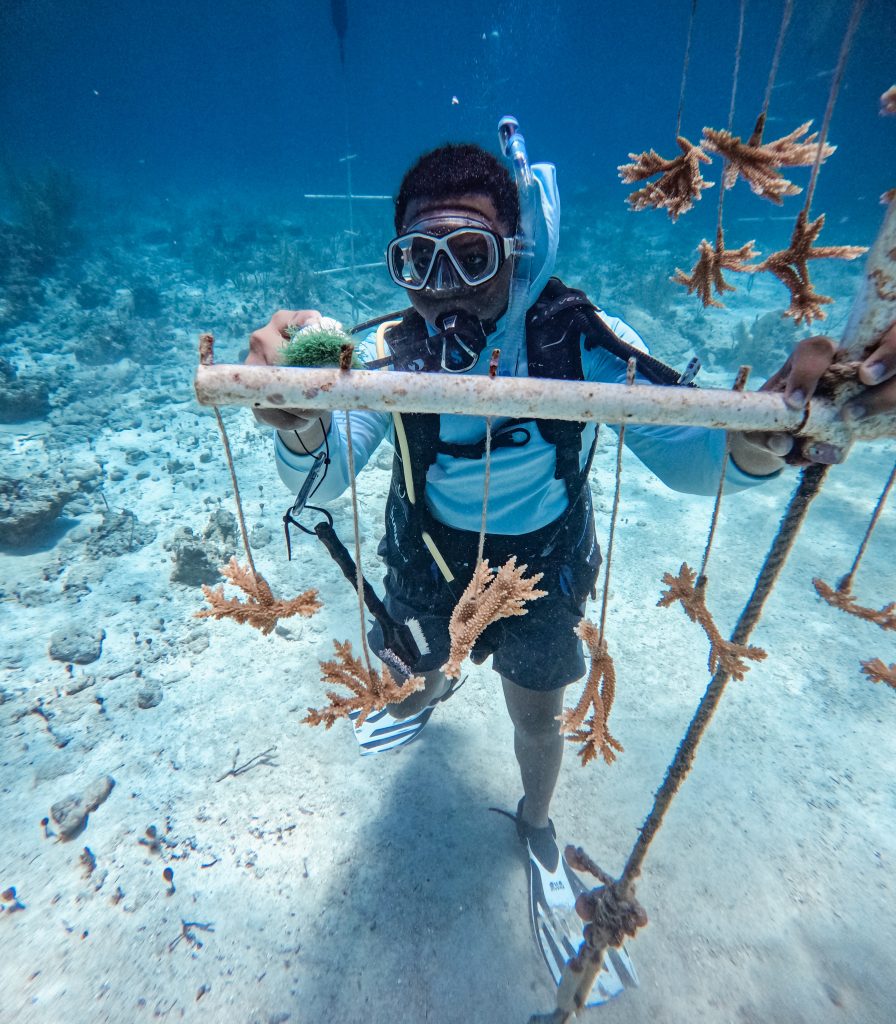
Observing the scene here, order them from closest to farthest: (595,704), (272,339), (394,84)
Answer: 1. (595,704)
2. (272,339)
3. (394,84)

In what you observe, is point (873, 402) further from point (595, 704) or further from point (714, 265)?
point (595, 704)

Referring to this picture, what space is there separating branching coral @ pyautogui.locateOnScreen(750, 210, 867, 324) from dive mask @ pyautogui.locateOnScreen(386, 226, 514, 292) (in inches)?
44.9

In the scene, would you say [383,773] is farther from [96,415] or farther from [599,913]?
[96,415]

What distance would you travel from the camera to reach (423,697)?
3.50 meters

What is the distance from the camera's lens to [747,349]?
46.8 ft

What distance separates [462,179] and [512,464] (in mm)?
1465

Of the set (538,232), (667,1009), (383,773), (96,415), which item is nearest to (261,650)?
(383,773)

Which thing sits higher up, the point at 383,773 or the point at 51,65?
the point at 51,65

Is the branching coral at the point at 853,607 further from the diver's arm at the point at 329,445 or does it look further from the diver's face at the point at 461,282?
the diver's face at the point at 461,282

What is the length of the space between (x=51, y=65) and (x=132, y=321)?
80.0 m

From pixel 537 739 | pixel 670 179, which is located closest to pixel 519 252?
pixel 670 179

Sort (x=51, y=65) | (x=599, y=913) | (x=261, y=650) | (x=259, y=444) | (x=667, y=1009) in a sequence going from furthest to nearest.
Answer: (x=51, y=65) → (x=259, y=444) → (x=261, y=650) → (x=667, y=1009) → (x=599, y=913)

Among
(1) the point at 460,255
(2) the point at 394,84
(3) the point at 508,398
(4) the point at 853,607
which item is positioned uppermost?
(2) the point at 394,84

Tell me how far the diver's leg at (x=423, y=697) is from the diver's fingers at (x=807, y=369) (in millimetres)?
2647
